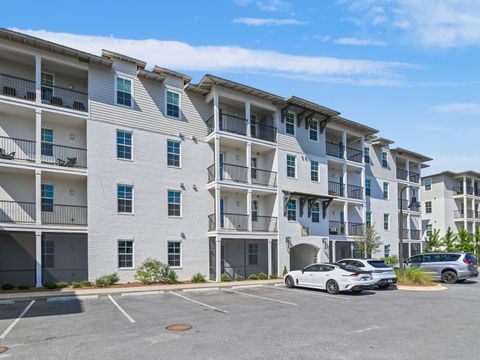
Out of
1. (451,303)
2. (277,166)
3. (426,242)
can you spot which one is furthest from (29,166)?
(426,242)

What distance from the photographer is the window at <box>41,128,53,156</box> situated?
20.1 m

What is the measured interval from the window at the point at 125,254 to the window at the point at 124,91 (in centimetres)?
746

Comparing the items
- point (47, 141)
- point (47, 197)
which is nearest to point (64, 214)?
point (47, 197)

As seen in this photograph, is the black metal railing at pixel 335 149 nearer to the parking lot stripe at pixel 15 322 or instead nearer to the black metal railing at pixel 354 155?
the black metal railing at pixel 354 155

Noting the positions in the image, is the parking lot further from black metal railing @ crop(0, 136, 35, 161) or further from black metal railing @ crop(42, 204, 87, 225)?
black metal railing @ crop(0, 136, 35, 161)

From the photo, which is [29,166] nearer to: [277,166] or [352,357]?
[277,166]

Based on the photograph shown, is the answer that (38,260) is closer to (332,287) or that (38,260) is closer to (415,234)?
(332,287)

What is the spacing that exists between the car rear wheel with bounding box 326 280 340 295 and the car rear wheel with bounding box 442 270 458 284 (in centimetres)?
908

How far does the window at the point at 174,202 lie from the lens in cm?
2273

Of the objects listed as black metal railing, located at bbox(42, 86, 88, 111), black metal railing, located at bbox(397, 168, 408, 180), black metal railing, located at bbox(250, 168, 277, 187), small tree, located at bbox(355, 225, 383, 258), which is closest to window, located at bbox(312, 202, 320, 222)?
small tree, located at bbox(355, 225, 383, 258)

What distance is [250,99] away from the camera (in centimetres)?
2512

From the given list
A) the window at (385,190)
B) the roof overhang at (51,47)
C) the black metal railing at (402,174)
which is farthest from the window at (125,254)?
the black metal railing at (402,174)

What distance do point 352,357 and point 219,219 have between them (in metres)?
15.8

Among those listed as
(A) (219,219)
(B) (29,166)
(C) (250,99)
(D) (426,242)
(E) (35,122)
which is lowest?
(D) (426,242)
